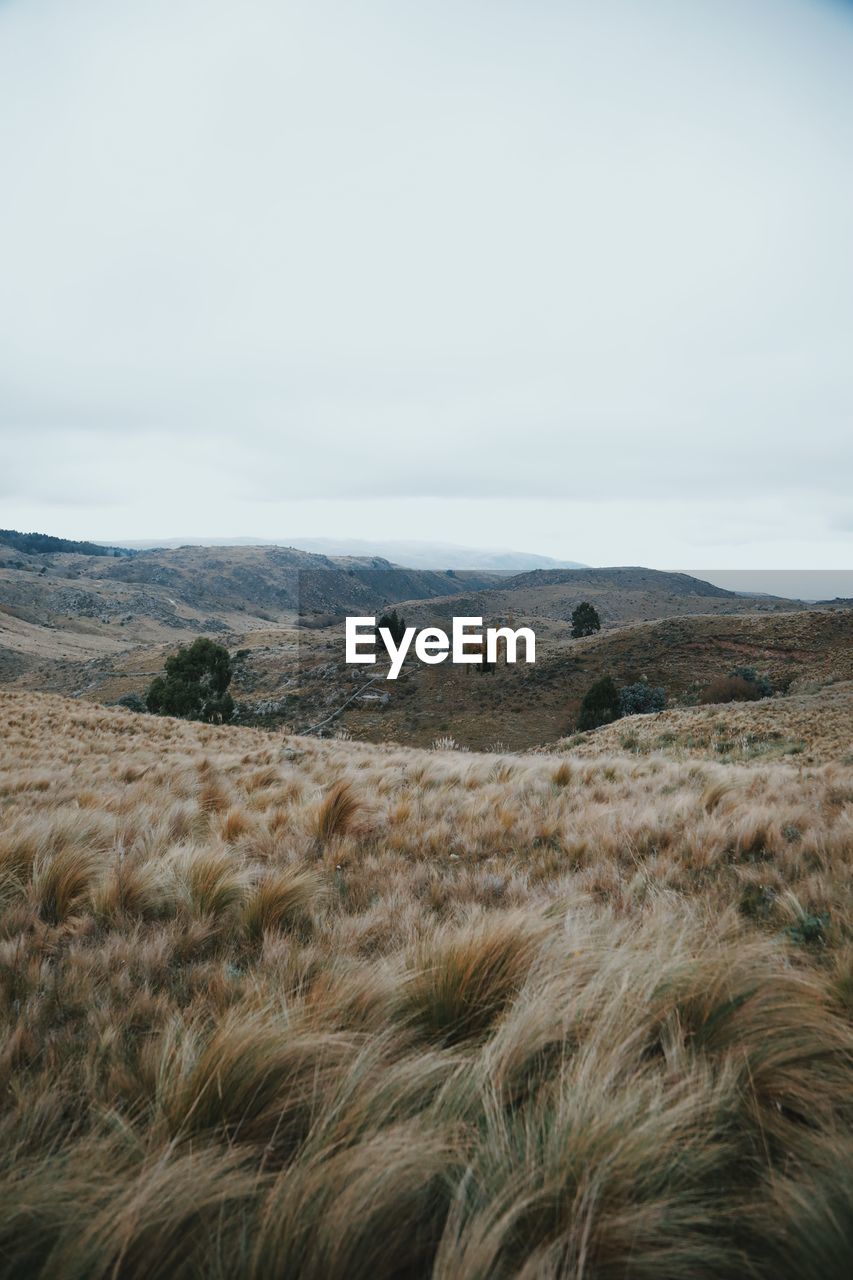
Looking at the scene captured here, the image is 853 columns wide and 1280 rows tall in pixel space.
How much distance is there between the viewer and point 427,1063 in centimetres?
169

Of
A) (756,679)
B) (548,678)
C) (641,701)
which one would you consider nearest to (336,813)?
(641,701)

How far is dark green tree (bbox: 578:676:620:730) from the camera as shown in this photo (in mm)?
30034

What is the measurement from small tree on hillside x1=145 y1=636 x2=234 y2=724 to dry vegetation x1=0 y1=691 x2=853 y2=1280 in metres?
31.8

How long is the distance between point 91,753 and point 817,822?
13240mm

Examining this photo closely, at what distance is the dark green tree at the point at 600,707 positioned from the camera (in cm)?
3003

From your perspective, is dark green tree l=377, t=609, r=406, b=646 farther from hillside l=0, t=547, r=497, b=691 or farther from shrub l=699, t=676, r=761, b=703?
hillside l=0, t=547, r=497, b=691

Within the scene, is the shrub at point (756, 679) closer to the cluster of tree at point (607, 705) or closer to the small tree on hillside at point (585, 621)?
the cluster of tree at point (607, 705)

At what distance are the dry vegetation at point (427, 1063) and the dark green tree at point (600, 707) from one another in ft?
89.4

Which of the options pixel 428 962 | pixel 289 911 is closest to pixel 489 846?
pixel 289 911

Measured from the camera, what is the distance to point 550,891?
10.7 feet

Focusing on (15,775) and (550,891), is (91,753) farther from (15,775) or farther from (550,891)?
(550,891)

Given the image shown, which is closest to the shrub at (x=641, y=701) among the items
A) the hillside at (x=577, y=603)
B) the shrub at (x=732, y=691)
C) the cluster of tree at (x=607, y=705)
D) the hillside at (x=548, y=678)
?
the cluster of tree at (x=607, y=705)

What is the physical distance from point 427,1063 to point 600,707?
99.9ft

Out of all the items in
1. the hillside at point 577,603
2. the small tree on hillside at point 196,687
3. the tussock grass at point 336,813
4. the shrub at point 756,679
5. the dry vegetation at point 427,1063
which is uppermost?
the hillside at point 577,603
